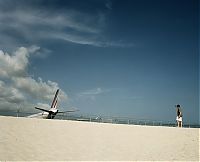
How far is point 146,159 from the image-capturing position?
40.3ft

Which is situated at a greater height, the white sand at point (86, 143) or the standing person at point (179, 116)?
the standing person at point (179, 116)

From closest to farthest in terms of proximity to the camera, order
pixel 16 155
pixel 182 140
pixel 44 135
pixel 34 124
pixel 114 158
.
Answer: pixel 16 155
pixel 114 158
pixel 44 135
pixel 34 124
pixel 182 140

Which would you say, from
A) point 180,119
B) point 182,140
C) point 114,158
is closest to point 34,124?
point 114,158

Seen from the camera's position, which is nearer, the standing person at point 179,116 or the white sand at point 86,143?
the white sand at point 86,143

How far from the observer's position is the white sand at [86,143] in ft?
35.3

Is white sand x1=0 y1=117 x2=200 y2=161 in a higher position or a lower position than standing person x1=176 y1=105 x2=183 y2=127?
lower

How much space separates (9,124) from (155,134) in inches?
364

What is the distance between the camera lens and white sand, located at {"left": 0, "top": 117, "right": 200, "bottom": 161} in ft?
35.3

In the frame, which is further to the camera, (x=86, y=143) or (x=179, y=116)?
(x=179, y=116)

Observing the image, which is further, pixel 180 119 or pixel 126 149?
pixel 180 119

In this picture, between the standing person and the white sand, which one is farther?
the standing person

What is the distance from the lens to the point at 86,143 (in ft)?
42.5

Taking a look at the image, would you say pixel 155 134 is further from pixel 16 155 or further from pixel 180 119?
pixel 16 155

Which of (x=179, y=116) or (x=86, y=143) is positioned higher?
(x=179, y=116)
